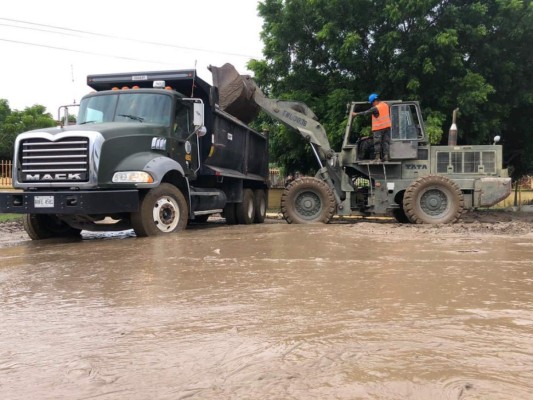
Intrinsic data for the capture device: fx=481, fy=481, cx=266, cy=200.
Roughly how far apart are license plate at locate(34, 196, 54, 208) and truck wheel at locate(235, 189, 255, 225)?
5.68 m

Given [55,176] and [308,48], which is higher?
[308,48]

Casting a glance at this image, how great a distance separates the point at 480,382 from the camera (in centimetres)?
227

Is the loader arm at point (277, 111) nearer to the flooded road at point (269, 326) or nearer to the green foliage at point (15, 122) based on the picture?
the flooded road at point (269, 326)

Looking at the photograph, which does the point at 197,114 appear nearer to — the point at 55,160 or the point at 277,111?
the point at 55,160

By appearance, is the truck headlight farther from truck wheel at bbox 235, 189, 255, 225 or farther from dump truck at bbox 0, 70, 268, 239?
truck wheel at bbox 235, 189, 255, 225

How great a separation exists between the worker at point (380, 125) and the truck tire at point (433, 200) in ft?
3.58

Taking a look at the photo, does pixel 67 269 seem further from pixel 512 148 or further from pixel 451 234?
pixel 512 148

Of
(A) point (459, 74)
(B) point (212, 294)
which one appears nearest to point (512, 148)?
(A) point (459, 74)

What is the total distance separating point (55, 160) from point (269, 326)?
19.0 feet

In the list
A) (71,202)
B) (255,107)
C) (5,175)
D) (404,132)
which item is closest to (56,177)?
(71,202)

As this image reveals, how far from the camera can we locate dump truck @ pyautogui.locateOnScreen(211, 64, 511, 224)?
1100 cm

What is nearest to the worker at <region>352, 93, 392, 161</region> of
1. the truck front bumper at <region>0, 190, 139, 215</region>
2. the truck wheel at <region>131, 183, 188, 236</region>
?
the truck wheel at <region>131, 183, 188, 236</region>

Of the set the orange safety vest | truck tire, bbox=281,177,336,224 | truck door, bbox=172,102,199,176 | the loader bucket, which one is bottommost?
truck tire, bbox=281,177,336,224

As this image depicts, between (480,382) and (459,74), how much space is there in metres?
14.2
